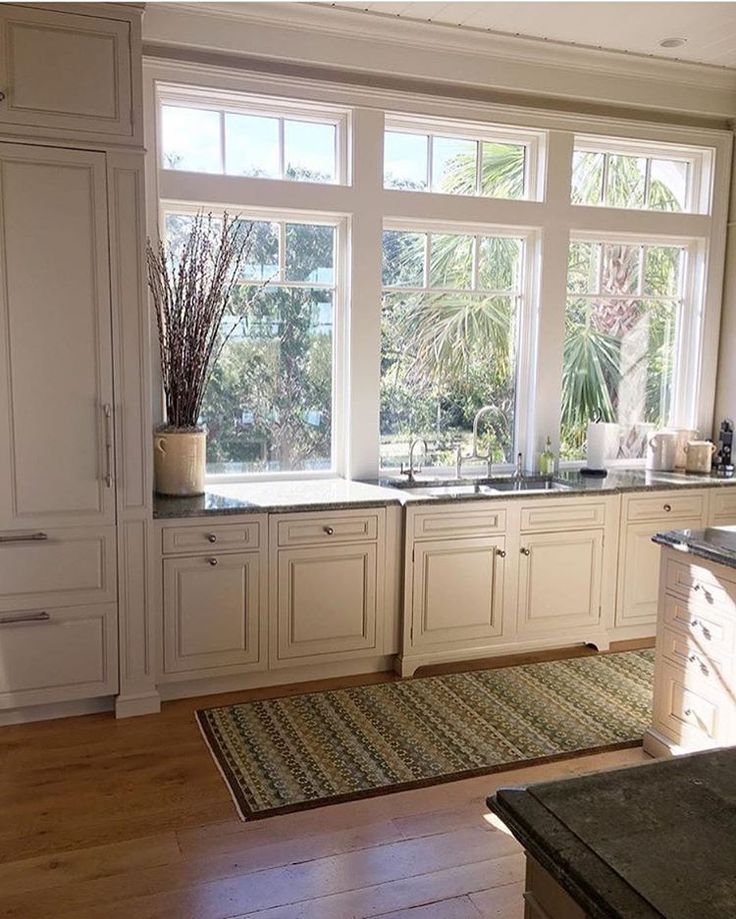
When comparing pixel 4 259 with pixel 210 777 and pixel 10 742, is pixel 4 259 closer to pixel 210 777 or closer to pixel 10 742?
pixel 10 742

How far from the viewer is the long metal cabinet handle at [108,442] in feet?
10.6

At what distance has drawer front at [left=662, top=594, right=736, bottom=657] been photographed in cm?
279

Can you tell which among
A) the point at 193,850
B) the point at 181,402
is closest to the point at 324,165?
the point at 181,402

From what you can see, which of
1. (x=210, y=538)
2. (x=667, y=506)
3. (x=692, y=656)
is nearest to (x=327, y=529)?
(x=210, y=538)

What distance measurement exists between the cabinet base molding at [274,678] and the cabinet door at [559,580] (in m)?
0.76

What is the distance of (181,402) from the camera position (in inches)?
146

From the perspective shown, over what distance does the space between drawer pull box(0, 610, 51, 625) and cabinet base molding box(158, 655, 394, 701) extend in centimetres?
60

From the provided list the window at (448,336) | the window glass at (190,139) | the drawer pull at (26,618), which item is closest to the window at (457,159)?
the window at (448,336)

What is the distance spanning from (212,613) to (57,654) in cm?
64

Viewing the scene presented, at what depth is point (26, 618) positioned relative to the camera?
323 cm

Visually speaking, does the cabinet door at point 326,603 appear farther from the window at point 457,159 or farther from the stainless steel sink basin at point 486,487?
the window at point 457,159

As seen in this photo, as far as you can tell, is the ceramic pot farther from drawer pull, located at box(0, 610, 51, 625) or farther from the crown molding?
the crown molding

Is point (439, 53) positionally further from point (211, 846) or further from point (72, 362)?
point (211, 846)

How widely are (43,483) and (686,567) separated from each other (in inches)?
95.2
